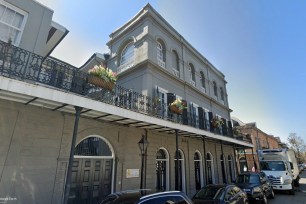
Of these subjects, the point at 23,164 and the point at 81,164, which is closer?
the point at 23,164

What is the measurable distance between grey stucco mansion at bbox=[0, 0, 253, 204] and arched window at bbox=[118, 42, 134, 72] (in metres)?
0.08

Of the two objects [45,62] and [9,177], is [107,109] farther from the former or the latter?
[9,177]

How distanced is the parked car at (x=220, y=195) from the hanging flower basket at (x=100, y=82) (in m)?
5.11

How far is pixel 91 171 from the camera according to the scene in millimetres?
7828

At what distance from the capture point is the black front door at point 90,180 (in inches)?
285

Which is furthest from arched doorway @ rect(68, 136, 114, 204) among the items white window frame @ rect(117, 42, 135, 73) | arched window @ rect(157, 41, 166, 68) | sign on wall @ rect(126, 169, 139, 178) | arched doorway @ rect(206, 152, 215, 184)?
arched doorway @ rect(206, 152, 215, 184)

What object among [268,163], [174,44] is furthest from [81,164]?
[268,163]

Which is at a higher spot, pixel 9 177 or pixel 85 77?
pixel 85 77

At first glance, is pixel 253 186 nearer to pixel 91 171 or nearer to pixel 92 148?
pixel 91 171

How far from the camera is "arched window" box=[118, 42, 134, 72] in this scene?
1294 centimetres

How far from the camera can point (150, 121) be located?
26.2 ft

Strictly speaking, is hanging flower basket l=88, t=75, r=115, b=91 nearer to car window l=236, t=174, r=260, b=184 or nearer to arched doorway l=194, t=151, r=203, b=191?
car window l=236, t=174, r=260, b=184

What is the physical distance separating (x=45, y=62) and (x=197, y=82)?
493 inches

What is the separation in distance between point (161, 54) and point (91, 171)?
871 cm
